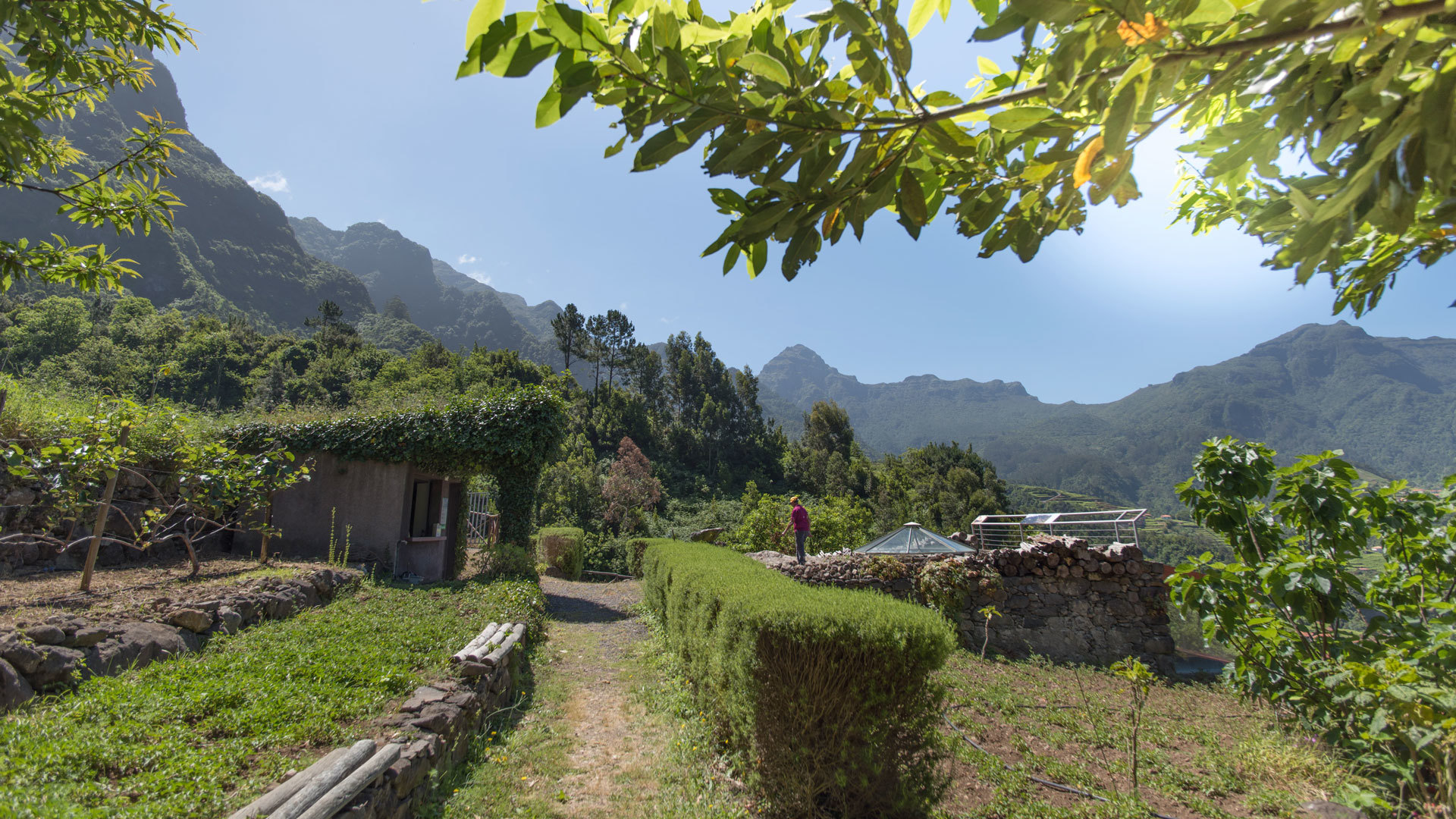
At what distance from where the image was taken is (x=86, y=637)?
3.33m

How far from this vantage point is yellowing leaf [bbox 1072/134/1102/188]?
91 cm

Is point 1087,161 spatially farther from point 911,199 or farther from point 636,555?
point 636,555

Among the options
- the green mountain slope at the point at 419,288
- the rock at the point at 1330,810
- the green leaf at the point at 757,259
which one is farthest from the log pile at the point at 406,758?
the green mountain slope at the point at 419,288

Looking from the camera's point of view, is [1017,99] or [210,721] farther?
[210,721]

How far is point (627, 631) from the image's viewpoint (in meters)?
7.77

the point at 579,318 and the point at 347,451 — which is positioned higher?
the point at 579,318

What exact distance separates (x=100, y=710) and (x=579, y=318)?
3978 cm

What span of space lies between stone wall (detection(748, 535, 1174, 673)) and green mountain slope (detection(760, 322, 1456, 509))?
53666 mm

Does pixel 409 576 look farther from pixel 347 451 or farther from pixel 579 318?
pixel 579 318

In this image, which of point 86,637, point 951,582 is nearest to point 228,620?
point 86,637

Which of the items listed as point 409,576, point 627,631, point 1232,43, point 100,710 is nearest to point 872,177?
point 1232,43

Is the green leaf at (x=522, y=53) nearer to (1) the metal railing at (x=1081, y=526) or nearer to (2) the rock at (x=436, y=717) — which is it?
(2) the rock at (x=436, y=717)

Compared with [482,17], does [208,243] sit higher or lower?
higher

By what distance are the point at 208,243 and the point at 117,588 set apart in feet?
367
